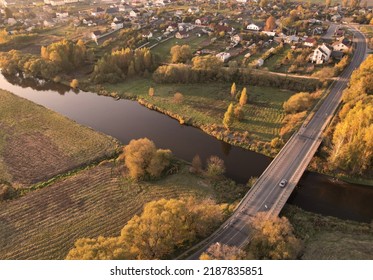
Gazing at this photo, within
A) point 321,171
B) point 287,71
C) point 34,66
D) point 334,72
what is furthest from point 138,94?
point 334,72

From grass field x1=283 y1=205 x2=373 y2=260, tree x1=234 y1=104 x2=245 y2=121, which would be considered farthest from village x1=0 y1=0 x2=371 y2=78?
grass field x1=283 y1=205 x2=373 y2=260

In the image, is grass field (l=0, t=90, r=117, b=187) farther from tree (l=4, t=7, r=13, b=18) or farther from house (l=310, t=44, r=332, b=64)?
tree (l=4, t=7, r=13, b=18)

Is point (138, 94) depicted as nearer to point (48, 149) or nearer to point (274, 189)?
point (48, 149)

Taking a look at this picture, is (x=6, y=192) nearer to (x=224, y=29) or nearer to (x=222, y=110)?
(x=222, y=110)

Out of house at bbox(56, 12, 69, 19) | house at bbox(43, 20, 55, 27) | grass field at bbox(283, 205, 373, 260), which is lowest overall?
grass field at bbox(283, 205, 373, 260)

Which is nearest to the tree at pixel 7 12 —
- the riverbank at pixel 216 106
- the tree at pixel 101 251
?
the riverbank at pixel 216 106

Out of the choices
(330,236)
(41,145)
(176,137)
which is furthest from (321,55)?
(41,145)

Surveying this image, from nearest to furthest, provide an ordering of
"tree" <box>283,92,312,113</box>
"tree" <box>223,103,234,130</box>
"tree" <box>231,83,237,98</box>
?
"tree" <box>223,103,234,130</box> → "tree" <box>283,92,312,113</box> → "tree" <box>231,83,237,98</box>

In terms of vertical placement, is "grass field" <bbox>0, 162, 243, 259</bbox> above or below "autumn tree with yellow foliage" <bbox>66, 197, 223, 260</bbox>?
below
